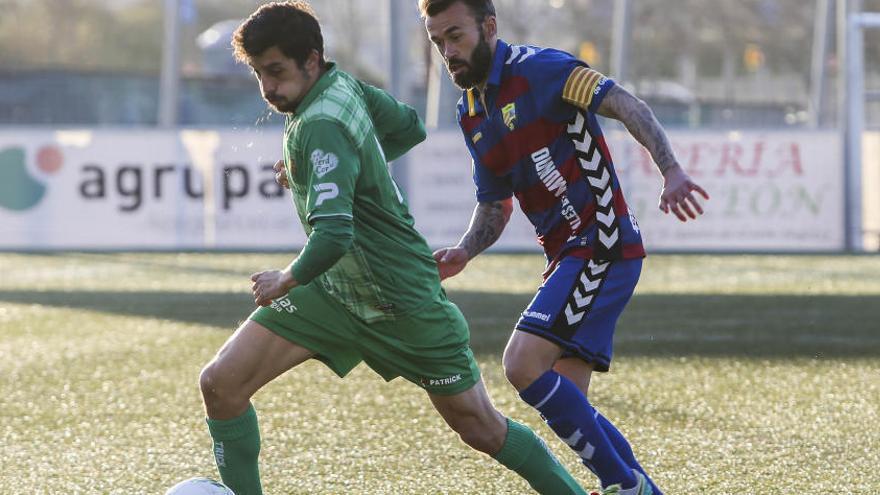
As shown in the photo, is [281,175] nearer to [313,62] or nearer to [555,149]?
[313,62]

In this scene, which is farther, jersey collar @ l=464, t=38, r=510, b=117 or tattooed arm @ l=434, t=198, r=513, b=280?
tattooed arm @ l=434, t=198, r=513, b=280

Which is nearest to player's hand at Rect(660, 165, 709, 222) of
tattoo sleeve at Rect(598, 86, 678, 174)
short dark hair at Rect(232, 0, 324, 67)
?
tattoo sleeve at Rect(598, 86, 678, 174)

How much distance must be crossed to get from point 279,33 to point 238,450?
3.85 ft

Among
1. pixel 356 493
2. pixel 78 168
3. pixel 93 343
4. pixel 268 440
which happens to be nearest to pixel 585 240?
pixel 356 493

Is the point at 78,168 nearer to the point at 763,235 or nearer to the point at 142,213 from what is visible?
the point at 142,213

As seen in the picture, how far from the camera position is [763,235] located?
47.8 feet

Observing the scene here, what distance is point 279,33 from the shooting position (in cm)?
366

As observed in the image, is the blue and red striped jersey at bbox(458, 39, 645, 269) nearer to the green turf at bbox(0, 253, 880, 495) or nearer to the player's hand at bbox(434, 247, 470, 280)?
the player's hand at bbox(434, 247, 470, 280)

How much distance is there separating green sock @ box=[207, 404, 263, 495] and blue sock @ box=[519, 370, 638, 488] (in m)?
0.78

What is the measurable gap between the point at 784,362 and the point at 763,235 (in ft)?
22.3

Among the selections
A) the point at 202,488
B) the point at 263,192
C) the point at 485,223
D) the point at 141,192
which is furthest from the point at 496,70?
the point at 141,192

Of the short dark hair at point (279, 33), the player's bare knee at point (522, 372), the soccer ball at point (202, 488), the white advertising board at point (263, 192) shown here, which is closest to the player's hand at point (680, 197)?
the player's bare knee at point (522, 372)

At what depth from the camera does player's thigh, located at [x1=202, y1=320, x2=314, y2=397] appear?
3.91 m

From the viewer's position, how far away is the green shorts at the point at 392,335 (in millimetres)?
3928
